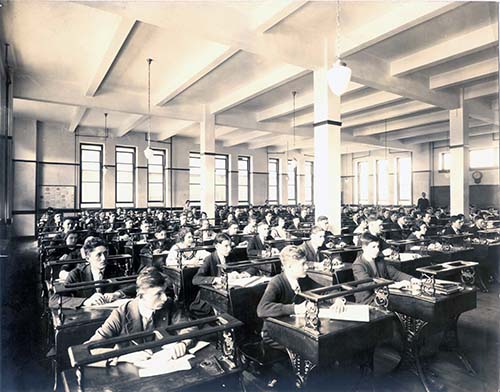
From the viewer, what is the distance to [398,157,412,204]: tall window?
17328mm

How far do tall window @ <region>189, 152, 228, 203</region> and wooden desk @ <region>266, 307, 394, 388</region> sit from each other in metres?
13.8

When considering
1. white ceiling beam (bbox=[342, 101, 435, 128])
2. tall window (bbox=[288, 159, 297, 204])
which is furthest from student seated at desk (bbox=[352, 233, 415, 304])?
tall window (bbox=[288, 159, 297, 204])

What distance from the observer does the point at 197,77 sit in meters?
7.02

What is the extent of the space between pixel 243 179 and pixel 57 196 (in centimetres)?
822

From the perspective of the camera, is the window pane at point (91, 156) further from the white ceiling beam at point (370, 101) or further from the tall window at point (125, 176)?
the white ceiling beam at point (370, 101)

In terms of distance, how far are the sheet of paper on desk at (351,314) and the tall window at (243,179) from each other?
1497 cm

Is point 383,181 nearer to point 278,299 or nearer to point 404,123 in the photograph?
point 404,123

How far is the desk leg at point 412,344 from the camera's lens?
262cm

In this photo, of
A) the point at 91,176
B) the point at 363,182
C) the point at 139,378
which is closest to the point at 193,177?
the point at 91,176

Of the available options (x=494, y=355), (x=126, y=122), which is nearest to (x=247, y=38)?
(x=494, y=355)

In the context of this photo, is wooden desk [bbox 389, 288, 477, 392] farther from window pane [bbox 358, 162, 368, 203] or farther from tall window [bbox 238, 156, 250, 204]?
window pane [bbox 358, 162, 368, 203]

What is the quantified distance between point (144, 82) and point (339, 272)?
21.8 feet

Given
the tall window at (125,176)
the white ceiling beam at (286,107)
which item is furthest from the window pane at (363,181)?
the tall window at (125,176)

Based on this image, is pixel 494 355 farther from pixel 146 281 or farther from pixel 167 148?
pixel 167 148
